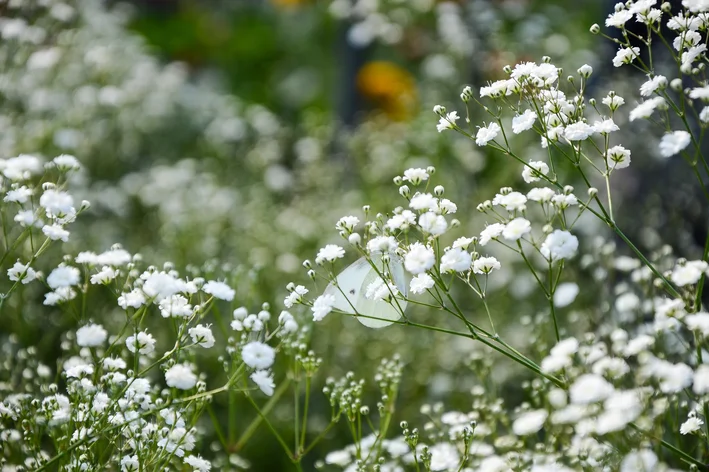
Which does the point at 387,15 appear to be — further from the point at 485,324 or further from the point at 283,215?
the point at 485,324

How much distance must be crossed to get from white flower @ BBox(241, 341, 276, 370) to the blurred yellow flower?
4.39 metres

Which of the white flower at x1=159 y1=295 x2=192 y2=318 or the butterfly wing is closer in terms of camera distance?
the white flower at x1=159 y1=295 x2=192 y2=318

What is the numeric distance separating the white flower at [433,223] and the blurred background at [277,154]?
0.63m

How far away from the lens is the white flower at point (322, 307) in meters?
1.42

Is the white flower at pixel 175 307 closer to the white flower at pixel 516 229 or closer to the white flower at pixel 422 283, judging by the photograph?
the white flower at pixel 422 283

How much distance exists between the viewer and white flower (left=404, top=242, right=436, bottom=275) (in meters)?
1.35

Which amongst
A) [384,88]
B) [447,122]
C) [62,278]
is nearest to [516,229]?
[447,122]

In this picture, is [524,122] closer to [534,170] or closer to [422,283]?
[534,170]

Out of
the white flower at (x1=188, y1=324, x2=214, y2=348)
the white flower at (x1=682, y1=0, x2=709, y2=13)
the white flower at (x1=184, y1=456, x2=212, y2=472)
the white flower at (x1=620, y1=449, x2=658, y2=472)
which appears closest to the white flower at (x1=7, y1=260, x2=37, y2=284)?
the white flower at (x1=188, y1=324, x2=214, y2=348)

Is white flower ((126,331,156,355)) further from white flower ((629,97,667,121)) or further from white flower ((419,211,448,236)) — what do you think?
white flower ((629,97,667,121))

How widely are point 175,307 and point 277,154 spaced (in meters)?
2.83

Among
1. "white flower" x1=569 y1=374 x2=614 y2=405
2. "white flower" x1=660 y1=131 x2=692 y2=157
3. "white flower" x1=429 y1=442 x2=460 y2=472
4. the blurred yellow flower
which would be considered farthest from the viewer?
the blurred yellow flower

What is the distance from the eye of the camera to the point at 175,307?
1414 millimetres

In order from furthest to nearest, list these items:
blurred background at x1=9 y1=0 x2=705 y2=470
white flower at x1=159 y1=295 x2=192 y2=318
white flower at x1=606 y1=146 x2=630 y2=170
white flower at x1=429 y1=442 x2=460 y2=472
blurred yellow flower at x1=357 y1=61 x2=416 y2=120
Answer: blurred yellow flower at x1=357 y1=61 x2=416 y2=120 → blurred background at x1=9 y1=0 x2=705 y2=470 → white flower at x1=429 y1=442 x2=460 y2=472 → white flower at x1=606 y1=146 x2=630 y2=170 → white flower at x1=159 y1=295 x2=192 y2=318
